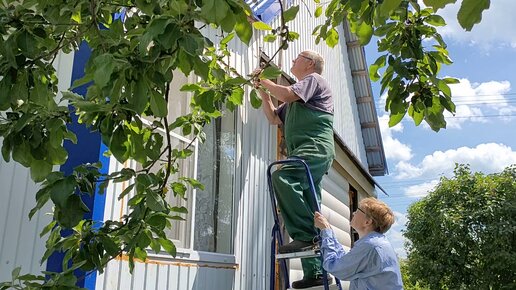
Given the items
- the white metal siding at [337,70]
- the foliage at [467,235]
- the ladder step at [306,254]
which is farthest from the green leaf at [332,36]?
the foliage at [467,235]

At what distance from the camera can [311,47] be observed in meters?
8.31

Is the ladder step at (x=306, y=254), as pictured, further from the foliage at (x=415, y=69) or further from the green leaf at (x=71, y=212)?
the green leaf at (x=71, y=212)

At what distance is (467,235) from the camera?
12.3 m

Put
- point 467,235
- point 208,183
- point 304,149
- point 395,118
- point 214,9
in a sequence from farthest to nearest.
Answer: point 467,235 → point 208,183 → point 304,149 → point 395,118 → point 214,9

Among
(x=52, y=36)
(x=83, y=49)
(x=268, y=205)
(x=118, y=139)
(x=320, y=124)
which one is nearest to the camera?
(x=118, y=139)

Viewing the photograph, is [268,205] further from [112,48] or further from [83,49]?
[112,48]

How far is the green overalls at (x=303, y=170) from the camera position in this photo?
3414mm

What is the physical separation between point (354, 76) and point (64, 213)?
12.4 m

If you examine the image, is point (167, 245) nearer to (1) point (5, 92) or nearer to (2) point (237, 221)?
(1) point (5, 92)

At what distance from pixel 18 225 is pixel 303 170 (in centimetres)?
186

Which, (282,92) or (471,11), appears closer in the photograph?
(471,11)

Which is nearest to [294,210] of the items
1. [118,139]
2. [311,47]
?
[118,139]

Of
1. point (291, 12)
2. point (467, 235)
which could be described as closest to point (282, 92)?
point (291, 12)

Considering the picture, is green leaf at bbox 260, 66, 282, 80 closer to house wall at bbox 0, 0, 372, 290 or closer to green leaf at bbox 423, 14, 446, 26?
green leaf at bbox 423, 14, 446, 26
